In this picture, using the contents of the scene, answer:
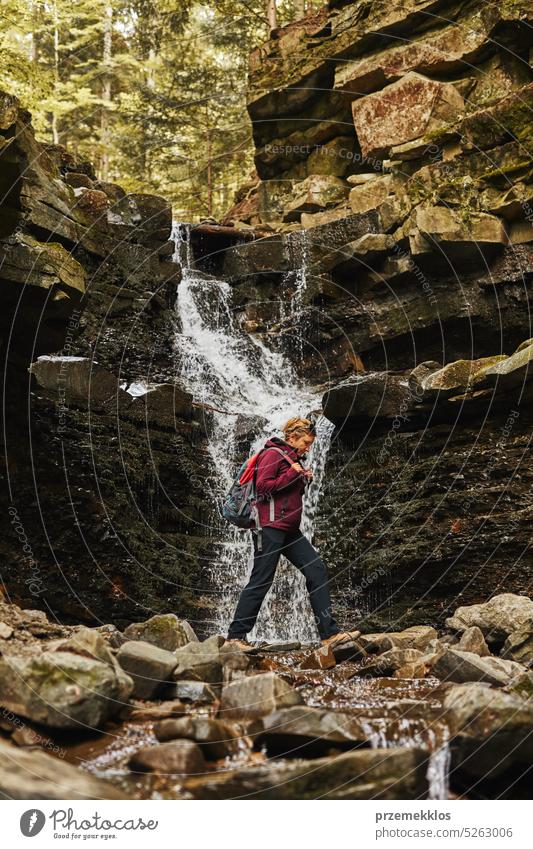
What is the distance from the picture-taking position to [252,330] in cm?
1667

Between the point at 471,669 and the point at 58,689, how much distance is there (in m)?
3.13

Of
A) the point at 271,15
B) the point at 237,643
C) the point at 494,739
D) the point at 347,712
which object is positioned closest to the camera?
the point at 494,739

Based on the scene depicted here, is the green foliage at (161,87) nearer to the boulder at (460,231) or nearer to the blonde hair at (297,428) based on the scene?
the boulder at (460,231)

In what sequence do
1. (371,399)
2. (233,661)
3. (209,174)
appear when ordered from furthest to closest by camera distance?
(209,174) → (371,399) → (233,661)

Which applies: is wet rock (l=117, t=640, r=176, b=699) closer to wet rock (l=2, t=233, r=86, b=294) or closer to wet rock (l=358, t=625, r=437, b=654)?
wet rock (l=358, t=625, r=437, b=654)

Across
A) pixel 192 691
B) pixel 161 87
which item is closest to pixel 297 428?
pixel 192 691

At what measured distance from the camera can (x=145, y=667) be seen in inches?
169

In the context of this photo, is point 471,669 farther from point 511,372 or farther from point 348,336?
point 348,336

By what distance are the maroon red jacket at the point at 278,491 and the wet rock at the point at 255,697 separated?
8.86 ft

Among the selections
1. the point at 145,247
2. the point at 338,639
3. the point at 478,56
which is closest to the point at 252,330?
the point at 145,247

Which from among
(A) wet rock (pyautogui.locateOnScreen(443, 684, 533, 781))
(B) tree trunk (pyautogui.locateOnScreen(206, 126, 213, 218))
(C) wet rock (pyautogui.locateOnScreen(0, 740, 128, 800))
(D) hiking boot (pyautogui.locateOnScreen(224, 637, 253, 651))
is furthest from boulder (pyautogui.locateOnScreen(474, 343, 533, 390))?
(B) tree trunk (pyautogui.locateOnScreen(206, 126, 213, 218))

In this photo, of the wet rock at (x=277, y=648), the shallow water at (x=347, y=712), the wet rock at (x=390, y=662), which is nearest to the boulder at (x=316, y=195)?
the wet rock at (x=277, y=648)

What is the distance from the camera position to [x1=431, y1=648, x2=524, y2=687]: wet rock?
4.87 metres

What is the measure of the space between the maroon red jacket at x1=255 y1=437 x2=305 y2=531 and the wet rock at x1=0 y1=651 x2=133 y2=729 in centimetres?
320
